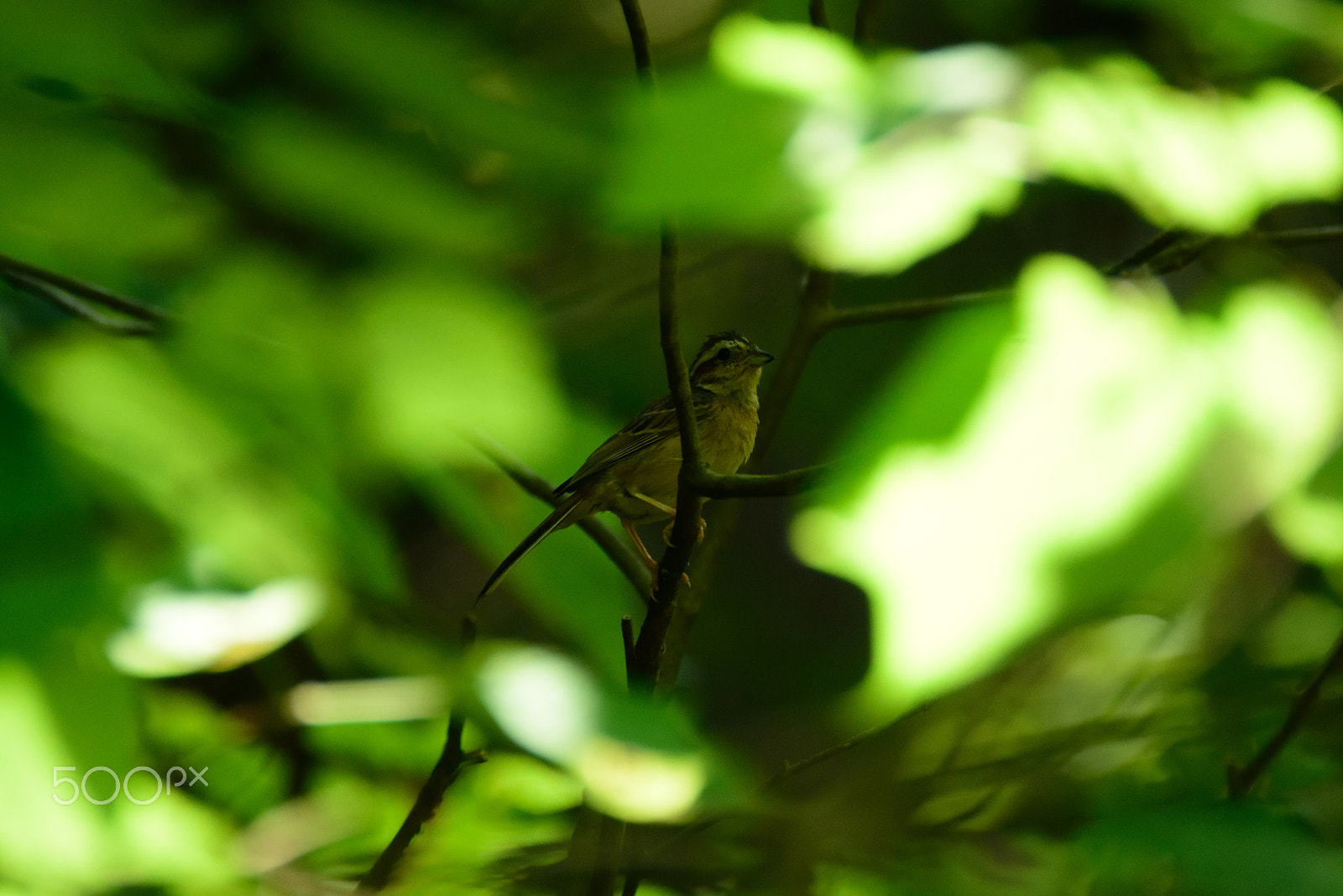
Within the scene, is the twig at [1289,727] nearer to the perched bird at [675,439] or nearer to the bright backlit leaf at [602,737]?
the bright backlit leaf at [602,737]

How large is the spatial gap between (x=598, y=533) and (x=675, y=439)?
1.68 meters

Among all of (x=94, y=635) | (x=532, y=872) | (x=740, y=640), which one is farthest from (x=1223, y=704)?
(x=740, y=640)

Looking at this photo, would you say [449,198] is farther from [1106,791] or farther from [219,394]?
[1106,791]

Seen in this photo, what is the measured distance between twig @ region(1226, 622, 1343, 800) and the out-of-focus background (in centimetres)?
2

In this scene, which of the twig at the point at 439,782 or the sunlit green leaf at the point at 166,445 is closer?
the sunlit green leaf at the point at 166,445

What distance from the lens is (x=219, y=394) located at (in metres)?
1.74

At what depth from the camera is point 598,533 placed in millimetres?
4871

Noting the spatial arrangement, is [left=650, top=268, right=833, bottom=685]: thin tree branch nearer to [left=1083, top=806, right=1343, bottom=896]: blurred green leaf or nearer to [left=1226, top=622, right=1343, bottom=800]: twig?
[left=1226, top=622, right=1343, bottom=800]: twig

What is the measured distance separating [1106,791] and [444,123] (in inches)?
56.1

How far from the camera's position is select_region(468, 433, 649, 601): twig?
3.83 meters

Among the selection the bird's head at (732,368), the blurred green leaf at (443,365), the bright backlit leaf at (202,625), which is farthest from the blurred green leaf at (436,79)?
the bird's head at (732,368)

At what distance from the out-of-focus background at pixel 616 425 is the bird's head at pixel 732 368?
3840mm

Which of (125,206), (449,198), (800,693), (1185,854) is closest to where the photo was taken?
(1185,854)

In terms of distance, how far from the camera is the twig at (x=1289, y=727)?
2225 millimetres
